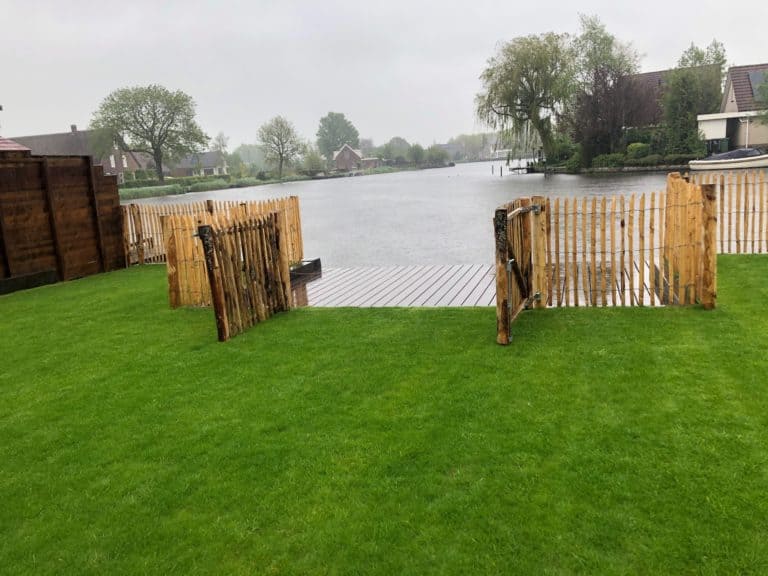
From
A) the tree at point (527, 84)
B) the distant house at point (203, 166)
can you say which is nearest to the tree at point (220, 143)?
the distant house at point (203, 166)

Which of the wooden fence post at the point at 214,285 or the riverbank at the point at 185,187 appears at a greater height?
the riverbank at the point at 185,187

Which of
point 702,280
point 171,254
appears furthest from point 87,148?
point 702,280

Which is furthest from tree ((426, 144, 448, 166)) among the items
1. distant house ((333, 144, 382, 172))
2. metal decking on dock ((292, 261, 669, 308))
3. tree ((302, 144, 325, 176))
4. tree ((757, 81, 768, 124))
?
metal decking on dock ((292, 261, 669, 308))

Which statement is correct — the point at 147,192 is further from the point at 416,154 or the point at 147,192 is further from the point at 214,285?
the point at 416,154

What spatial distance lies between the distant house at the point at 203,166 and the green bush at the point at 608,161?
75.2 meters

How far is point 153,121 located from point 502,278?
8733cm

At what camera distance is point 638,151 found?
166ft

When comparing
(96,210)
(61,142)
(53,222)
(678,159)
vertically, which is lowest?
(53,222)

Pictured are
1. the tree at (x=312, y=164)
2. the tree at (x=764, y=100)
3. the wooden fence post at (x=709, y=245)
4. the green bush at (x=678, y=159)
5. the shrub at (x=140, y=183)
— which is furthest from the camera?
the tree at (x=312, y=164)

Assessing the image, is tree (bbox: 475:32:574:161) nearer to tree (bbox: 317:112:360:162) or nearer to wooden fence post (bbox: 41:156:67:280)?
wooden fence post (bbox: 41:156:67:280)

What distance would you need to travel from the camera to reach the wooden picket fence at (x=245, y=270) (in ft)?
26.4

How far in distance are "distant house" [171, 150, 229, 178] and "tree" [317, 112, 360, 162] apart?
2244 inches

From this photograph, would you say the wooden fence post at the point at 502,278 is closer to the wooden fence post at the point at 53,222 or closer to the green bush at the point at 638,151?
the wooden fence post at the point at 53,222

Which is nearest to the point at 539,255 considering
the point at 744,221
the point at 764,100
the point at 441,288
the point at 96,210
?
the point at 441,288
